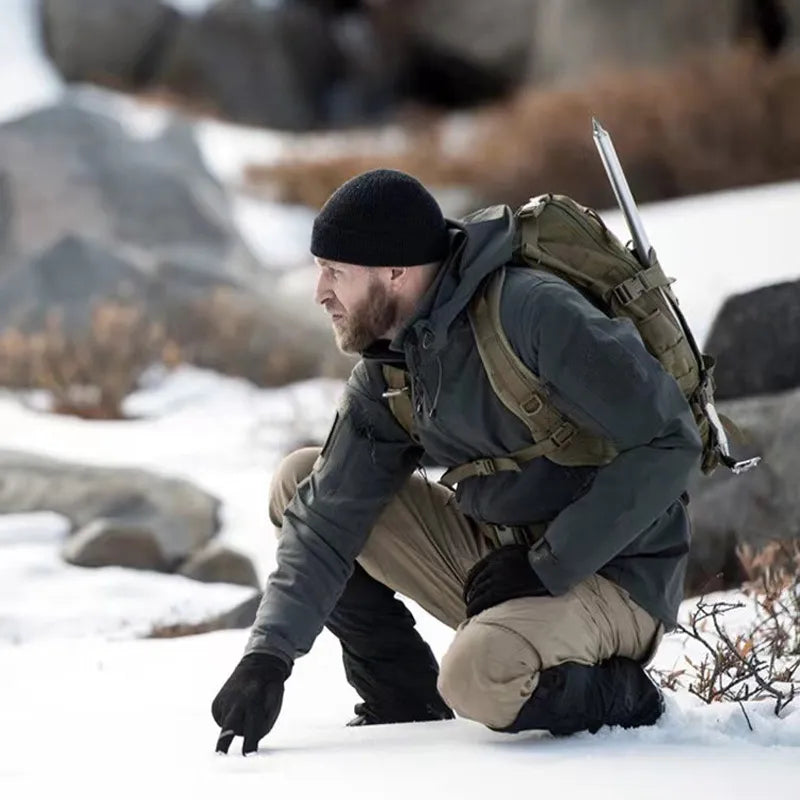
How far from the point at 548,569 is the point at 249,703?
550mm

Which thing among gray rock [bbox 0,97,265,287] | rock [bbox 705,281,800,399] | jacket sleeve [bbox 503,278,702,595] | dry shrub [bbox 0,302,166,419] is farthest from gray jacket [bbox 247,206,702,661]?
gray rock [bbox 0,97,265,287]

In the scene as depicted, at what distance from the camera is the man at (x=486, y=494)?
9.09 ft

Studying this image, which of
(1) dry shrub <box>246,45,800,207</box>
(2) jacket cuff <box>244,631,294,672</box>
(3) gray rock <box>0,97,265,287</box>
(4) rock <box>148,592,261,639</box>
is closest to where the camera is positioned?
(2) jacket cuff <box>244,631,294,672</box>

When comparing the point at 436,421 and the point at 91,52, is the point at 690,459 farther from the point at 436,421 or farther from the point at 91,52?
the point at 91,52

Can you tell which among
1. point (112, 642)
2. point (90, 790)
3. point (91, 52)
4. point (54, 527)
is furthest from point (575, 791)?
point (91, 52)

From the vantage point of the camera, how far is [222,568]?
5227 mm

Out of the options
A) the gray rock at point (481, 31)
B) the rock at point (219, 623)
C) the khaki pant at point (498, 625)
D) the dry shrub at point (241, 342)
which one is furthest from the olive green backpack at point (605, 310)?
the gray rock at point (481, 31)

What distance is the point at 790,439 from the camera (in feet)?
16.2

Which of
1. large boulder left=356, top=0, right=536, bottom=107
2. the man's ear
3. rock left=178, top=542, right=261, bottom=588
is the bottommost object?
rock left=178, top=542, right=261, bottom=588

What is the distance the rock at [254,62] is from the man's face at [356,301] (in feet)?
45.3

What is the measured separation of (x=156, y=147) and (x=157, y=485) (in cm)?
517

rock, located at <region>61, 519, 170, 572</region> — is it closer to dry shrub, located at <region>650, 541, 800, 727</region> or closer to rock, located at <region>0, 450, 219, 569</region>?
rock, located at <region>0, 450, 219, 569</region>

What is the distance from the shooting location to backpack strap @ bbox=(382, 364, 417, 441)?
3043 mm

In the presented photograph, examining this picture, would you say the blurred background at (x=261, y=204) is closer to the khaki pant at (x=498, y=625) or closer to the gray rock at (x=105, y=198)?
the gray rock at (x=105, y=198)
